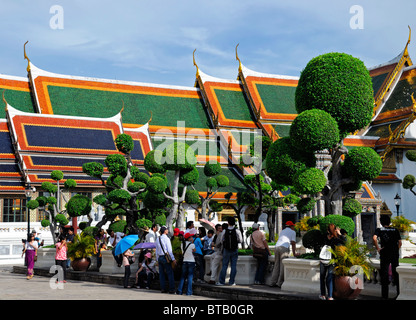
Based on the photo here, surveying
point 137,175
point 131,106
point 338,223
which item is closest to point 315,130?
point 338,223

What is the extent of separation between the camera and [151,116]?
40031mm

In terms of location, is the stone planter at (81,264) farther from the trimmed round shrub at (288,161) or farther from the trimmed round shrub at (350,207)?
the trimmed round shrub at (350,207)

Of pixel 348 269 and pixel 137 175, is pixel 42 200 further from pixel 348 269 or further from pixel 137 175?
pixel 348 269

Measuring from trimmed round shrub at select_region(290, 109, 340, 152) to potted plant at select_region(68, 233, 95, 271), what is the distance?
762 centimetres

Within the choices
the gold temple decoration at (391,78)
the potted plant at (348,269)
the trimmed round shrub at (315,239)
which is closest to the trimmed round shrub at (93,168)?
the trimmed round shrub at (315,239)

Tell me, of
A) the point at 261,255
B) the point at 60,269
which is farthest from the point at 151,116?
the point at 261,255

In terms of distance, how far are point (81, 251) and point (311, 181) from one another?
27.2 ft

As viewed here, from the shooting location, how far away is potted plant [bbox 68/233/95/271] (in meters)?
17.7

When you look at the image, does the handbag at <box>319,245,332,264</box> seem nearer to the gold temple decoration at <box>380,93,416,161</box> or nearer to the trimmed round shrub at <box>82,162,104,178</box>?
the trimmed round shrub at <box>82,162,104,178</box>

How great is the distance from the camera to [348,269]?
1048 cm

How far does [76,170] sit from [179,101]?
12797mm

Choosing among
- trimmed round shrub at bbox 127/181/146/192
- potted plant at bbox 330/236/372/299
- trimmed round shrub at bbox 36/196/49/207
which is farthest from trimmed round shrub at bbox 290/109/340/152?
trimmed round shrub at bbox 36/196/49/207

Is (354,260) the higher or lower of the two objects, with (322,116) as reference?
lower
